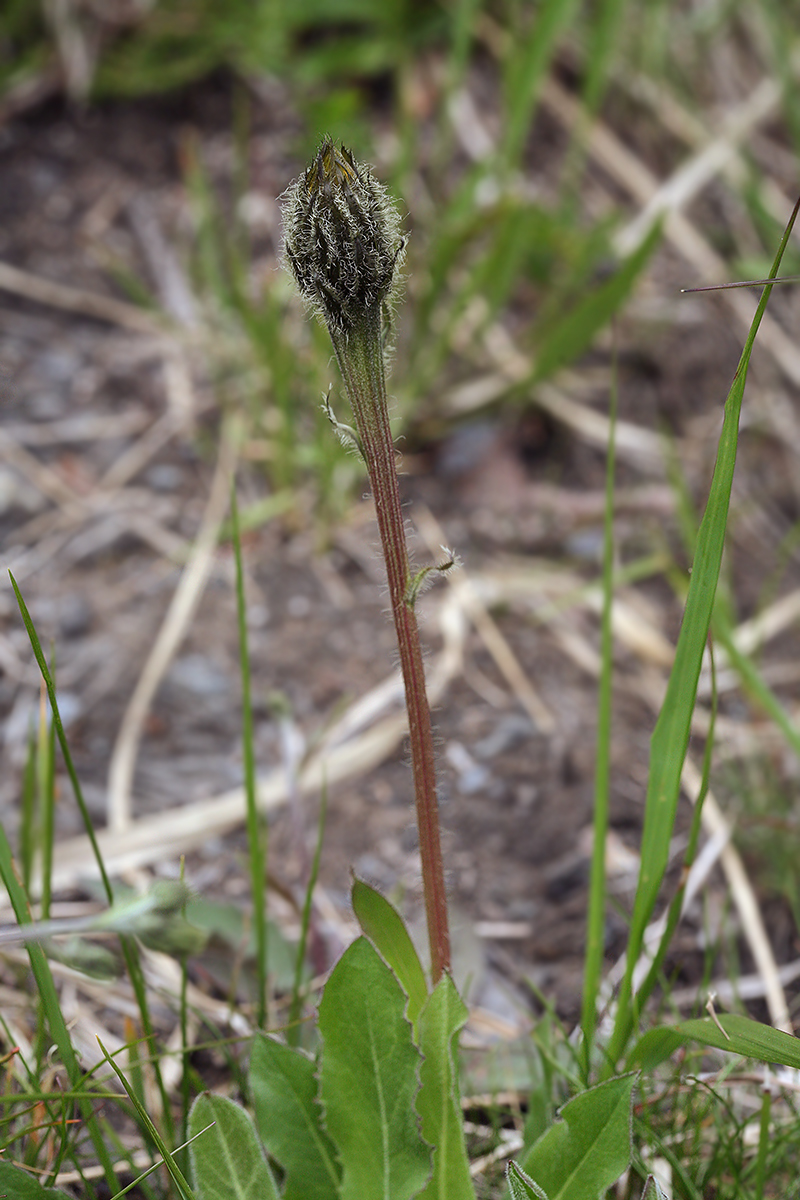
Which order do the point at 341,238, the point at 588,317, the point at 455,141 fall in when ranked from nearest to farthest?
the point at 341,238
the point at 588,317
the point at 455,141

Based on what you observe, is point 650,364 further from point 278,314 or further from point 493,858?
point 493,858

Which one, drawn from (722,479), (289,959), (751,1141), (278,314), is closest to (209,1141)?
(289,959)

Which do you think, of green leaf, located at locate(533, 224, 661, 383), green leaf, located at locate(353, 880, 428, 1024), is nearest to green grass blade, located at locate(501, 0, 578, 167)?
green leaf, located at locate(533, 224, 661, 383)

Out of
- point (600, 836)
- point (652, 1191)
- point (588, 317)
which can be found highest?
point (588, 317)

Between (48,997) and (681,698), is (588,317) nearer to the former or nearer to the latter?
(681,698)

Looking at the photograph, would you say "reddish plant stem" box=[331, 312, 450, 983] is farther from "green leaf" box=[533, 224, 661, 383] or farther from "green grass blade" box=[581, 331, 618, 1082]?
"green leaf" box=[533, 224, 661, 383]

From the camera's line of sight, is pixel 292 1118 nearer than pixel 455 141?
Yes

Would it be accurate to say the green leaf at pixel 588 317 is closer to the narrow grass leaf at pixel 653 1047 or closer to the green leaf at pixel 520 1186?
the narrow grass leaf at pixel 653 1047

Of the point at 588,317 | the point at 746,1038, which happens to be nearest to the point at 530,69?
the point at 588,317
